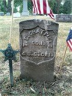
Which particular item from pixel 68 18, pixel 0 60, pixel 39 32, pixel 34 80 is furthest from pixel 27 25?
pixel 68 18

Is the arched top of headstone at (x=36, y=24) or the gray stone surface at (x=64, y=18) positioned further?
the gray stone surface at (x=64, y=18)

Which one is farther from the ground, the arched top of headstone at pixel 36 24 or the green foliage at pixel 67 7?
the arched top of headstone at pixel 36 24

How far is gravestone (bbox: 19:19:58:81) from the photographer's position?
11.2 feet

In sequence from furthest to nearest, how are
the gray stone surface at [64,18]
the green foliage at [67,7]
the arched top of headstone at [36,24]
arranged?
the green foliage at [67,7]
the gray stone surface at [64,18]
the arched top of headstone at [36,24]

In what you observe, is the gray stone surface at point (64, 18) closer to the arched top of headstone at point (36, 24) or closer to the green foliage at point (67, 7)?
the arched top of headstone at point (36, 24)

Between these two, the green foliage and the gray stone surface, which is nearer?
the gray stone surface

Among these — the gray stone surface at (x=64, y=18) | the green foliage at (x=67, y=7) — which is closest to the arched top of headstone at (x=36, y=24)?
the gray stone surface at (x=64, y=18)

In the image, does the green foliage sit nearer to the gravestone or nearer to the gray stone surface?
the gray stone surface

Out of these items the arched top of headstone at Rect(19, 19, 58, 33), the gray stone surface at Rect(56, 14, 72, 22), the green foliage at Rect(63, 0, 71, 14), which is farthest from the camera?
the green foliage at Rect(63, 0, 71, 14)

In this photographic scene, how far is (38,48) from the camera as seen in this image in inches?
139

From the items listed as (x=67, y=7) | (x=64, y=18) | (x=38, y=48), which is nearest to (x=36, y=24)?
(x=38, y=48)

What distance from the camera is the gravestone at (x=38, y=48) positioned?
3402mm

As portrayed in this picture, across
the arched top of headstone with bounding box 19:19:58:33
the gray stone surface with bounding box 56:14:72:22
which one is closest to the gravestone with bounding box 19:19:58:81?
the arched top of headstone with bounding box 19:19:58:33

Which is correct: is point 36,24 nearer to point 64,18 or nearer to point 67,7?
point 64,18
